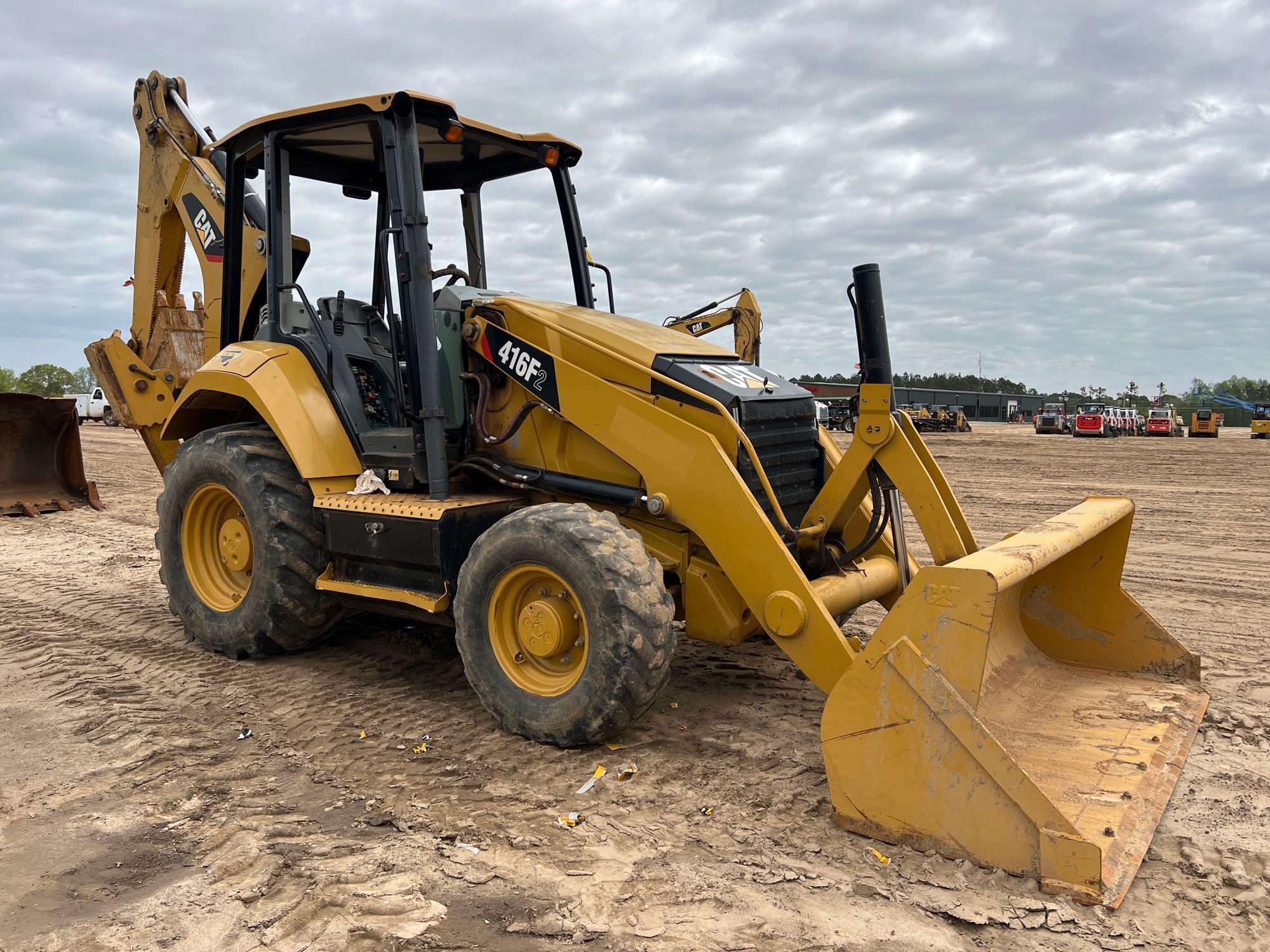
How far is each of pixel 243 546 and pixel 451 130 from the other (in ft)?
8.70

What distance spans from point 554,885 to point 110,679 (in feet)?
11.0

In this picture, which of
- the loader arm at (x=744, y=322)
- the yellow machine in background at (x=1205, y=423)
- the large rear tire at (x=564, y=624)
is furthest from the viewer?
the yellow machine in background at (x=1205, y=423)

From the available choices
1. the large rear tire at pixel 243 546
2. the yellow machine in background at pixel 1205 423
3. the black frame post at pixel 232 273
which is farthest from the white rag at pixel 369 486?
the yellow machine in background at pixel 1205 423

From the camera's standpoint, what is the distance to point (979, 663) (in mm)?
3029

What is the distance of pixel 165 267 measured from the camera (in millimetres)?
6992

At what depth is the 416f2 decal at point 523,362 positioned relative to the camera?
14.8ft

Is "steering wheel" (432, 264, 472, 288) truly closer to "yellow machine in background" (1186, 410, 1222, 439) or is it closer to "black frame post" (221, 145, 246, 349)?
"black frame post" (221, 145, 246, 349)

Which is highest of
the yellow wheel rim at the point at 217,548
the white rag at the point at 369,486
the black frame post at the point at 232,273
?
the black frame post at the point at 232,273

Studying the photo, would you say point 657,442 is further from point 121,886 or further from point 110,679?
point 110,679

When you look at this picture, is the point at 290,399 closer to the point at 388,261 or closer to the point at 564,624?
the point at 388,261

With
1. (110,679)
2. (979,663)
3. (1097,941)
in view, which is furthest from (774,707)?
(110,679)

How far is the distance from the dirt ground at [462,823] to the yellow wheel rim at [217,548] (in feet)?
1.30

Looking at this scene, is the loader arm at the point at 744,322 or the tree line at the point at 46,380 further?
the tree line at the point at 46,380

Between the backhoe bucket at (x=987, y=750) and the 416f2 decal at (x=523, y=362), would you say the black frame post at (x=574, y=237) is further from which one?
the backhoe bucket at (x=987, y=750)
